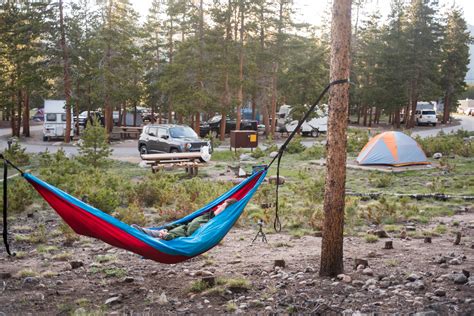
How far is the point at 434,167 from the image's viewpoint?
15.9 m

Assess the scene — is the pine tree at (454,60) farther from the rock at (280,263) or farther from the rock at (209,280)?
the rock at (209,280)

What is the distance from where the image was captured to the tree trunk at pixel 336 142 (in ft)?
18.0

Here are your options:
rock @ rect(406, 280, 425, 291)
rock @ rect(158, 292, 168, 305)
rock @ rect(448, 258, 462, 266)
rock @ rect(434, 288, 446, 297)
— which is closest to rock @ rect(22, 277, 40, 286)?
rock @ rect(158, 292, 168, 305)

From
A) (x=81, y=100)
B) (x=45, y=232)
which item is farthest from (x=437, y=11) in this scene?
(x=45, y=232)

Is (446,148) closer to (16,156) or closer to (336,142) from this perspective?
(336,142)

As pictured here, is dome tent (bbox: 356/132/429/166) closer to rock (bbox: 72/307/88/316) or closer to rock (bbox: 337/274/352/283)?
rock (bbox: 337/274/352/283)

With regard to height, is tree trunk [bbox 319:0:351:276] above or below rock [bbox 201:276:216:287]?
above

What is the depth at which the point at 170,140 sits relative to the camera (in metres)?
18.1

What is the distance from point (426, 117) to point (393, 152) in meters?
26.7

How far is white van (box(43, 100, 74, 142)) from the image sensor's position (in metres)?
28.3

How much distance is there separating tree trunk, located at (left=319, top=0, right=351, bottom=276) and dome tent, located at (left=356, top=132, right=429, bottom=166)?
36.5ft

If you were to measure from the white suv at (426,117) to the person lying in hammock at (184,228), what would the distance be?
122 feet

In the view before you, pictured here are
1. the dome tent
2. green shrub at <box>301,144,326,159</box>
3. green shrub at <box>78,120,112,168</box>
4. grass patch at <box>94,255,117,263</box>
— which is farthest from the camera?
green shrub at <box>301,144,326,159</box>

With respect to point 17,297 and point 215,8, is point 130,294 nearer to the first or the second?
point 17,297
